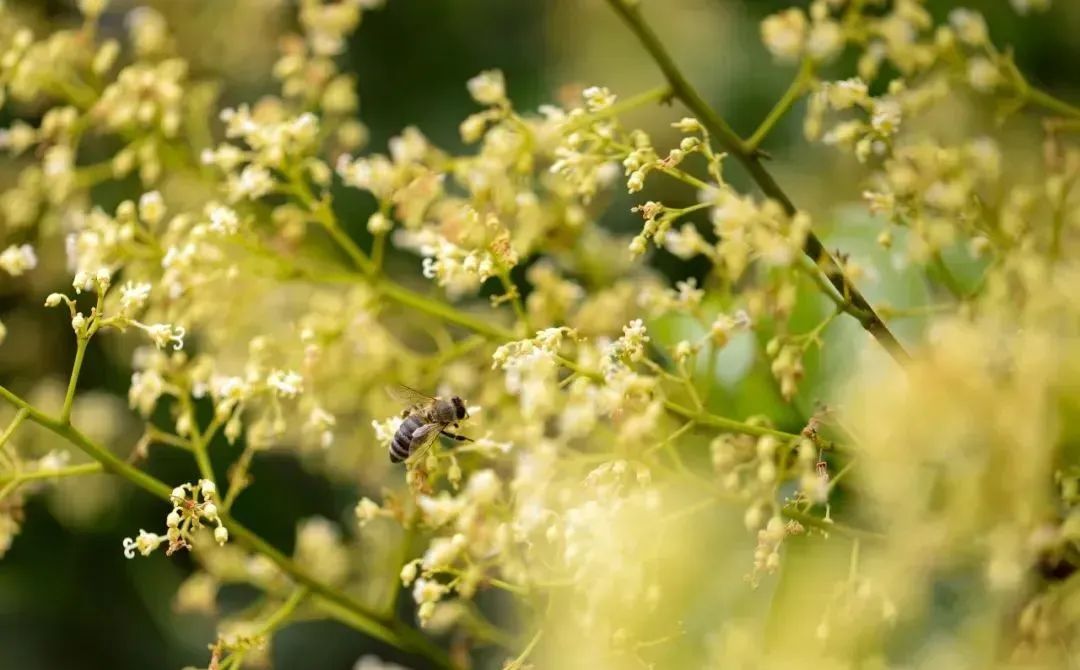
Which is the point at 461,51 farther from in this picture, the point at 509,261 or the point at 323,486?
the point at 509,261

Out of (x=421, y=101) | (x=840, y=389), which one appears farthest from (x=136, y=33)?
(x=840, y=389)

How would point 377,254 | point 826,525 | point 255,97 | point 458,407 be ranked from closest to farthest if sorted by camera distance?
point 826,525 < point 458,407 < point 377,254 < point 255,97

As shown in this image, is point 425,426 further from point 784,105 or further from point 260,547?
point 784,105

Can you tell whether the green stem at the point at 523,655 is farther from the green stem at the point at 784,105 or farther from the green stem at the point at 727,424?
the green stem at the point at 784,105

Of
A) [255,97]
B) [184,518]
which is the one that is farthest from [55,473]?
[255,97]

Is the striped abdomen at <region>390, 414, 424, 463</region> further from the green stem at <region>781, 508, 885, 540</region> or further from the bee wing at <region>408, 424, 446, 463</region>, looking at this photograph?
the green stem at <region>781, 508, 885, 540</region>

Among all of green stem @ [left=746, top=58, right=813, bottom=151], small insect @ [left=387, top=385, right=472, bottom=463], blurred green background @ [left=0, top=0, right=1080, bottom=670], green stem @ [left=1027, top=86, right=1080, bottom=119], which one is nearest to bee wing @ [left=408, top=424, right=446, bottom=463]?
small insect @ [left=387, top=385, right=472, bottom=463]
